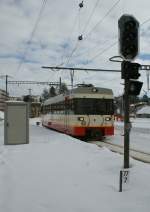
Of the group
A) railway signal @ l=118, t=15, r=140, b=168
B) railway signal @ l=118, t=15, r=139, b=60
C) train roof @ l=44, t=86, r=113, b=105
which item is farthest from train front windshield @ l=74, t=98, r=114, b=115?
railway signal @ l=118, t=15, r=139, b=60

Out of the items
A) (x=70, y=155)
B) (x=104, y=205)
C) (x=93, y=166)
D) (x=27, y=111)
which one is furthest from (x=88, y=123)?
(x=104, y=205)

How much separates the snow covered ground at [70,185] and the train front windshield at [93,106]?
31.2 ft

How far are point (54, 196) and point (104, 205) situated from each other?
1.04 m

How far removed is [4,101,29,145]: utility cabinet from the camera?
1788cm

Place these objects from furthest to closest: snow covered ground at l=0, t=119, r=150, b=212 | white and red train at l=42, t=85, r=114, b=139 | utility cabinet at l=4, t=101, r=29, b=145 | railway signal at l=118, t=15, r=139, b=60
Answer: white and red train at l=42, t=85, r=114, b=139 → utility cabinet at l=4, t=101, r=29, b=145 → railway signal at l=118, t=15, r=139, b=60 → snow covered ground at l=0, t=119, r=150, b=212

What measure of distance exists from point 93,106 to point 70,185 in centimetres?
1403

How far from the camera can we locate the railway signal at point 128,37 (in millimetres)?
8117

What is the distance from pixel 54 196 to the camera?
728 cm

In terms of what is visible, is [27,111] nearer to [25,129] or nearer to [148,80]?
[25,129]

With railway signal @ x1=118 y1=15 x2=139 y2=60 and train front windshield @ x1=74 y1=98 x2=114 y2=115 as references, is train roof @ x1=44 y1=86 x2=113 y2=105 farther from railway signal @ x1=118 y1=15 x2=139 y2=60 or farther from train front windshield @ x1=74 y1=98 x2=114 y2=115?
railway signal @ x1=118 y1=15 x2=139 y2=60

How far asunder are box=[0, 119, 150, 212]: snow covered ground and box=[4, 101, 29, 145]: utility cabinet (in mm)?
5641

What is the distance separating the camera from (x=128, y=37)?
8117 millimetres

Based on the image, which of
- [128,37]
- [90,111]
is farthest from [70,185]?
[90,111]

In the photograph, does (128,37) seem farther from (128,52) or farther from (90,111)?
(90,111)
